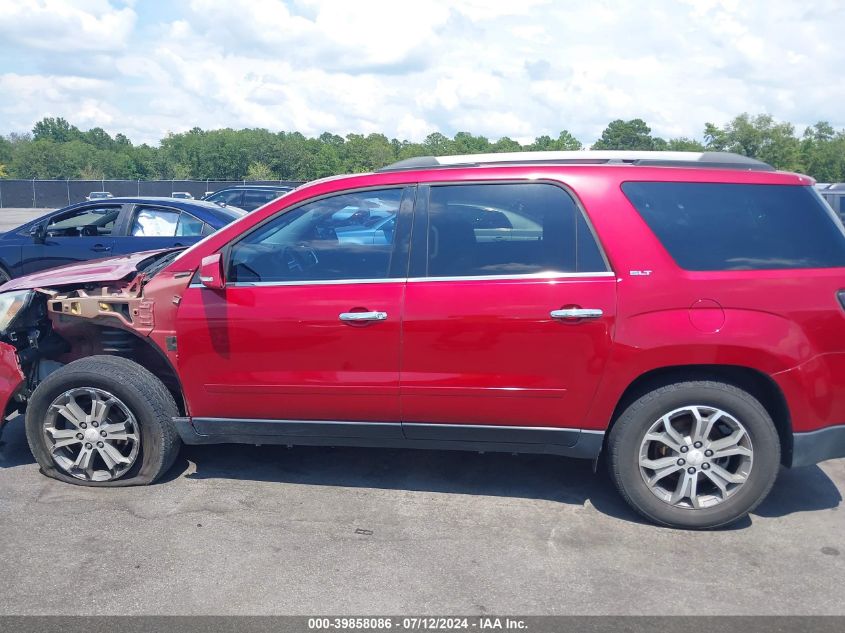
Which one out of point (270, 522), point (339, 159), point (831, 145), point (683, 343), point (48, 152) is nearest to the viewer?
point (683, 343)

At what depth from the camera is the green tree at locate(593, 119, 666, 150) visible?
62.7 m

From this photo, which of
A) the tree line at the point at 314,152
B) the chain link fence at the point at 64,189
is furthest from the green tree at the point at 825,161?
the chain link fence at the point at 64,189

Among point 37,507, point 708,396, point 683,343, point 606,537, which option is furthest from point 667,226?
point 37,507

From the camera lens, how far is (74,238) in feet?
33.4

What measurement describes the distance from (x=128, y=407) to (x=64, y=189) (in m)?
49.6

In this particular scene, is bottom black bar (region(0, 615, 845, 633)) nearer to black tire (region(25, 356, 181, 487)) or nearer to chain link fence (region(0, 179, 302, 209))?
black tire (region(25, 356, 181, 487))

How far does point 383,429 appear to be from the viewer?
14.5ft

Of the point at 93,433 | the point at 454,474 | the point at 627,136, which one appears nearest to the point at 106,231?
the point at 93,433

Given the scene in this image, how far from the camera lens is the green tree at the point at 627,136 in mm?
62688

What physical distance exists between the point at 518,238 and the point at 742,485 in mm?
1729

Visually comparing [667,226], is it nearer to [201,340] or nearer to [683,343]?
[683,343]

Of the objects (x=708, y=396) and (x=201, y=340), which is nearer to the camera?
(x=708, y=396)

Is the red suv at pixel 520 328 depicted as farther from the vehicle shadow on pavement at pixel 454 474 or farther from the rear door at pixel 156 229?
the rear door at pixel 156 229

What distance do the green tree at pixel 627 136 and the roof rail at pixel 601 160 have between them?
5903 cm
